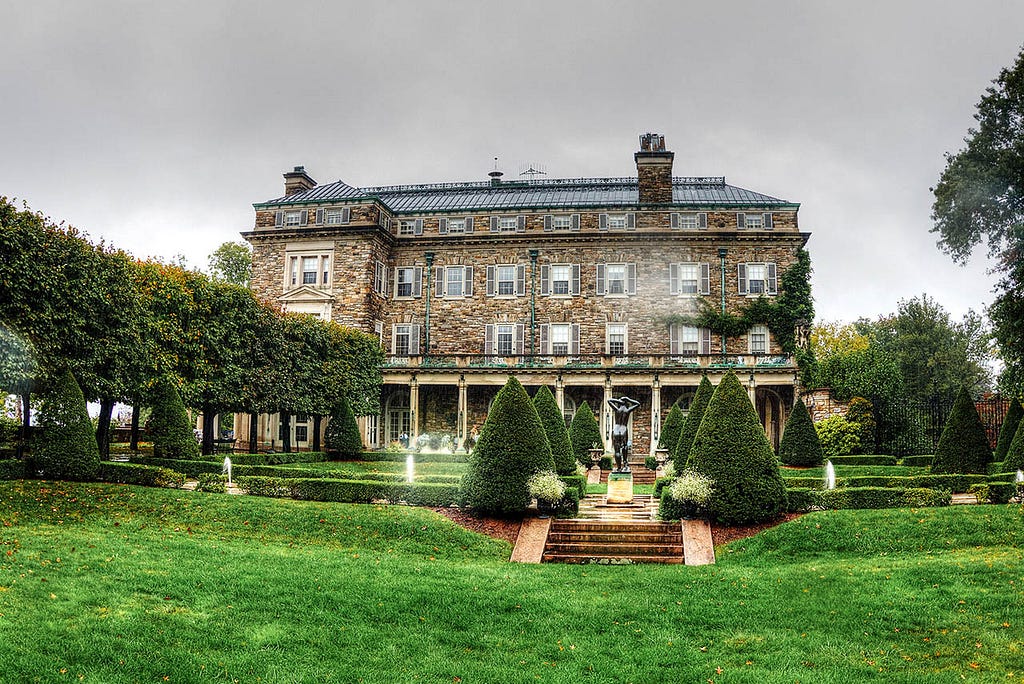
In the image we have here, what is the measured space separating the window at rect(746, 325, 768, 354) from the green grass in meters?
29.8

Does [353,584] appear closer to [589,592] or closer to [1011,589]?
[589,592]

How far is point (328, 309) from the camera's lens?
4622 cm

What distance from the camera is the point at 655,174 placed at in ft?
158

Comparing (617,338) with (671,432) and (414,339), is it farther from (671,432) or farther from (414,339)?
(671,432)

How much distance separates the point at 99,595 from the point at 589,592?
6632 mm

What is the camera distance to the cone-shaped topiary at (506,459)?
17.5m

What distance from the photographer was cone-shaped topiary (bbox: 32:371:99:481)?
770 inches

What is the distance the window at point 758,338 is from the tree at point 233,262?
32385mm

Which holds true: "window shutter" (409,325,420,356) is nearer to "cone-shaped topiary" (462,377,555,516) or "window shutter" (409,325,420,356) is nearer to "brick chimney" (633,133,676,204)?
"brick chimney" (633,133,676,204)

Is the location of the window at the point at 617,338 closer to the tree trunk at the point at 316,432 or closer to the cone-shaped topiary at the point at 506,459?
the tree trunk at the point at 316,432

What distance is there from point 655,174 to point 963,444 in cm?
2860

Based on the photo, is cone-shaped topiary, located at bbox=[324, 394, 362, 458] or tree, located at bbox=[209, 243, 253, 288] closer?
cone-shaped topiary, located at bbox=[324, 394, 362, 458]

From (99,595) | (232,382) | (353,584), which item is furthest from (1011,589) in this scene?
(232,382)

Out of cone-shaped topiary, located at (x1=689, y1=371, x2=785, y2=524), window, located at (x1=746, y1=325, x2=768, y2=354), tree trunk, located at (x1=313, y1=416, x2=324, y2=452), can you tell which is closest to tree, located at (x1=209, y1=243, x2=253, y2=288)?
tree trunk, located at (x1=313, y1=416, x2=324, y2=452)
